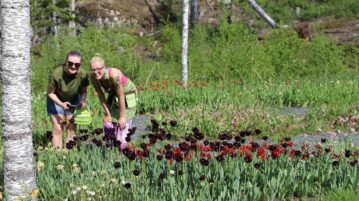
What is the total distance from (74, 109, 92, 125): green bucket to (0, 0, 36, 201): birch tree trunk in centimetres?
211

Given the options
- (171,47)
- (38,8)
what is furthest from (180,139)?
(38,8)

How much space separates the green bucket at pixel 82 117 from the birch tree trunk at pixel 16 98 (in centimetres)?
211

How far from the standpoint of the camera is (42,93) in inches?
545

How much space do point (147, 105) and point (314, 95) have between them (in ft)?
11.8

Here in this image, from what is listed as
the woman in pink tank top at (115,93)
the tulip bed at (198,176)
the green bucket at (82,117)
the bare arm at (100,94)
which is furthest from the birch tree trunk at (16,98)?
the green bucket at (82,117)

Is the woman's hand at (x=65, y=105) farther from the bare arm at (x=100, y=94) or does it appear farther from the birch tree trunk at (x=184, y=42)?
the birch tree trunk at (x=184, y=42)

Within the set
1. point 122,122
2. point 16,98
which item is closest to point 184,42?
point 122,122

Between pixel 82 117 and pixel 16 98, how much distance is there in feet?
7.72

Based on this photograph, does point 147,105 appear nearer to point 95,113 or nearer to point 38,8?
point 95,113

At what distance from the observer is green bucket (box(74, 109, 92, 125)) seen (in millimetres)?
7043

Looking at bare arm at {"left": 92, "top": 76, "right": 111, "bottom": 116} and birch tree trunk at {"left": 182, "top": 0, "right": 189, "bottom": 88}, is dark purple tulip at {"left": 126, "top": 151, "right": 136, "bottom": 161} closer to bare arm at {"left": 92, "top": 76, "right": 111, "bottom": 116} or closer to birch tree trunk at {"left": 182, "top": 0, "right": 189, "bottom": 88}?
bare arm at {"left": 92, "top": 76, "right": 111, "bottom": 116}

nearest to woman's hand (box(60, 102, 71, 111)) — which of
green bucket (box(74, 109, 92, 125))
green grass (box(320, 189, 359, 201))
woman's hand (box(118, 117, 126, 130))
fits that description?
green bucket (box(74, 109, 92, 125))

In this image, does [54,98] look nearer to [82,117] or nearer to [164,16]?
[82,117]

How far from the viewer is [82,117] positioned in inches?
278
